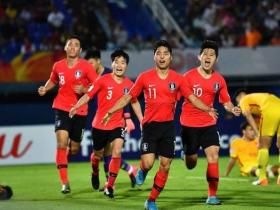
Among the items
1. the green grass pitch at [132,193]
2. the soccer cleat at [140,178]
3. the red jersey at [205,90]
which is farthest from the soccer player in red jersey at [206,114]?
the soccer cleat at [140,178]

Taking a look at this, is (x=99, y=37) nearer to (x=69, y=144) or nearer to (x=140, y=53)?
(x=140, y=53)

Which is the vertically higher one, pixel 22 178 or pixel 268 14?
pixel 268 14

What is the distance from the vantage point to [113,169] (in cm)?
1262

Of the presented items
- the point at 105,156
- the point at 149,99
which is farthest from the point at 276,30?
the point at 149,99

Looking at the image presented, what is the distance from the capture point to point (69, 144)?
14.7 metres

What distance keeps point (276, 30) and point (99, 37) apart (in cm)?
546

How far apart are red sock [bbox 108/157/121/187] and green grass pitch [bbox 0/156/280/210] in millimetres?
271

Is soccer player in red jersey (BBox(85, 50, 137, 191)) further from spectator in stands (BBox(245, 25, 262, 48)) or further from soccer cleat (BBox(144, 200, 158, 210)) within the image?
spectator in stands (BBox(245, 25, 262, 48))

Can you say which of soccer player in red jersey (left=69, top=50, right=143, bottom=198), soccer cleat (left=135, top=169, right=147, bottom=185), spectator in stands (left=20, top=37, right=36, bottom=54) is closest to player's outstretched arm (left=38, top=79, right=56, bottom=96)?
soccer player in red jersey (left=69, top=50, right=143, bottom=198)

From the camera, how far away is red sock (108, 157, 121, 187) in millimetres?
12578

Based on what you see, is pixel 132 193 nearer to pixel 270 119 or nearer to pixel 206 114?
pixel 206 114

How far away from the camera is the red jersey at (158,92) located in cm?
1108

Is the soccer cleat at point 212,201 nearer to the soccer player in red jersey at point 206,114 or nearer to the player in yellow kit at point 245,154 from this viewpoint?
the soccer player in red jersey at point 206,114

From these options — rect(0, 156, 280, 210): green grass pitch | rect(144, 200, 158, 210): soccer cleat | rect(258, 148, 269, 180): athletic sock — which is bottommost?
rect(0, 156, 280, 210): green grass pitch
